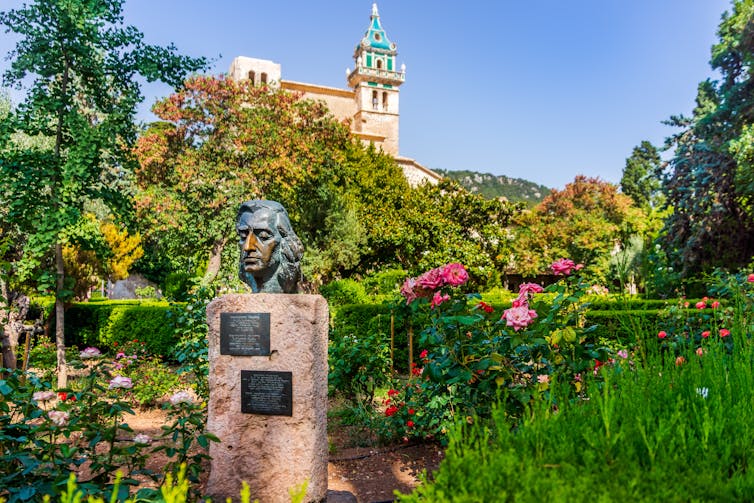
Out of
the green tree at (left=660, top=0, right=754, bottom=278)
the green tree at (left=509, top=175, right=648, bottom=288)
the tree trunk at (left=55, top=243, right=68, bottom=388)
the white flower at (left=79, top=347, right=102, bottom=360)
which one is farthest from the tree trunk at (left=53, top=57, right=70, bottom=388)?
the green tree at (left=509, top=175, right=648, bottom=288)

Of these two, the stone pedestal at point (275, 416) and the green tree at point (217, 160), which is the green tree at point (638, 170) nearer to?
the green tree at point (217, 160)

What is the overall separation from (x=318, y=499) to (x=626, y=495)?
275 cm

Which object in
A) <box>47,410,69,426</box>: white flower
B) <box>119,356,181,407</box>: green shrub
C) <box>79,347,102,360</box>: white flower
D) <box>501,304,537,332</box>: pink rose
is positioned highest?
<box>501,304,537,332</box>: pink rose

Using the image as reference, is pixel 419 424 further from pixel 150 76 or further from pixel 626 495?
pixel 150 76

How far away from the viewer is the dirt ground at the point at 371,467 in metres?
4.13

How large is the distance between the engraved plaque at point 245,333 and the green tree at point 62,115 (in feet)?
13.5

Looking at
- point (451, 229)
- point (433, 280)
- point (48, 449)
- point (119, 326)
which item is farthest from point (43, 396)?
point (451, 229)

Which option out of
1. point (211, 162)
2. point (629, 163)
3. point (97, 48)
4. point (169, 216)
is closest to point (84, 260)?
point (169, 216)

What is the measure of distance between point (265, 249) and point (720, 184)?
10.7 m

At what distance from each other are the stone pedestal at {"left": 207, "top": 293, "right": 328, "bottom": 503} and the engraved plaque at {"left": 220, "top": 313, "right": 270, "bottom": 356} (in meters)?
0.04

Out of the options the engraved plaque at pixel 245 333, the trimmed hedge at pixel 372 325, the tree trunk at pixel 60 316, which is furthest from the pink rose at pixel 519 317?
the tree trunk at pixel 60 316

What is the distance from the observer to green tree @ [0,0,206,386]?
6.57 m

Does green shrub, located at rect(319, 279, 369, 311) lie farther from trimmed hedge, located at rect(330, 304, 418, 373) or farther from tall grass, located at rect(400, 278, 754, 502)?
tall grass, located at rect(400, 278, 754, 502)

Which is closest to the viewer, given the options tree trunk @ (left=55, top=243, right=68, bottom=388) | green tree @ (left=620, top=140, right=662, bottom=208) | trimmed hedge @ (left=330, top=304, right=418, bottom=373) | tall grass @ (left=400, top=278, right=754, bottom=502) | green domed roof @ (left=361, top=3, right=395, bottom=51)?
tall grass @ (left=400, top=278, right=754, bottom=502)
